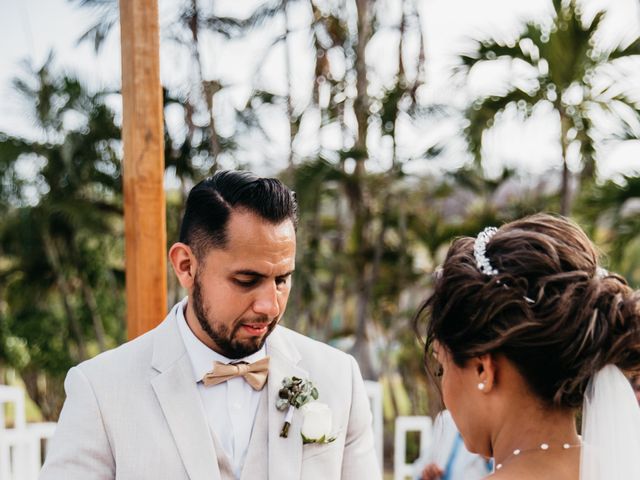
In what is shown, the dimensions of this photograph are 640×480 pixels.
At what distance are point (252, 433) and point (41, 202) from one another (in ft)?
17.0

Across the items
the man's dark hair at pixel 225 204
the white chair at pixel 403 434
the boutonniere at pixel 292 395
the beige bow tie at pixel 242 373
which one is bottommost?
the white chair at pixel 403 434

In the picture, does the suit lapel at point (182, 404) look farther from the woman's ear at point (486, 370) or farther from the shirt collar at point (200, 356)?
the woman's ear at point (486, 370)

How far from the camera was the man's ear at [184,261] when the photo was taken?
2.31 m

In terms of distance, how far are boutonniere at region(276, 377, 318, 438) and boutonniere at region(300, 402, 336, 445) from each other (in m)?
0.04

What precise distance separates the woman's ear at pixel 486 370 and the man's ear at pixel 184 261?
1009 millimetres

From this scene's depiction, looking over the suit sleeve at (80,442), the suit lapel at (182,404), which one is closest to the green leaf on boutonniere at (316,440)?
the suit lapel at (182,404)

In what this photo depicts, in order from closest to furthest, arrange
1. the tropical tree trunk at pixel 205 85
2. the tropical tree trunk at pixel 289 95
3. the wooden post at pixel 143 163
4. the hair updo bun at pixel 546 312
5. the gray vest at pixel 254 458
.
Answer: the hair updo bun at pixel 546 312
the gray vest at pixel 254 458
the wooden post at pixel 143 163
the tropical tree trunk at pixel 205 85
the tropical tree trunk at pixel 289 95

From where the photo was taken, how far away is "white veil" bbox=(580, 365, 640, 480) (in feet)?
5.28

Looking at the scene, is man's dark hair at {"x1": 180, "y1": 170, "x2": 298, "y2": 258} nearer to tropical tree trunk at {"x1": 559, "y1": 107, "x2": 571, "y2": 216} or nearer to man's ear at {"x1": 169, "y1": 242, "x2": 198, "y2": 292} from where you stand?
man's ear at {"x1": 169, "y1": 242, "x2": 198, "y2": 292}

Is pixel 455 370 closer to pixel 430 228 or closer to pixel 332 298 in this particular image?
pixel 430 228

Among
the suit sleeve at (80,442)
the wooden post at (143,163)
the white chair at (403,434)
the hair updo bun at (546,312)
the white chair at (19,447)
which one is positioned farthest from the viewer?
the white chair at (403,434)

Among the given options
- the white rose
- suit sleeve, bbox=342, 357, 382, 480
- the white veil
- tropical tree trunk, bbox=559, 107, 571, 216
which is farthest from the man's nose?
tropical tree trunk, bbox=559, 107, 571, 216

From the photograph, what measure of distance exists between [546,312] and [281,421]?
100cm

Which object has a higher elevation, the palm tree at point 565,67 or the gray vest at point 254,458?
the palm tree at point 565,67
